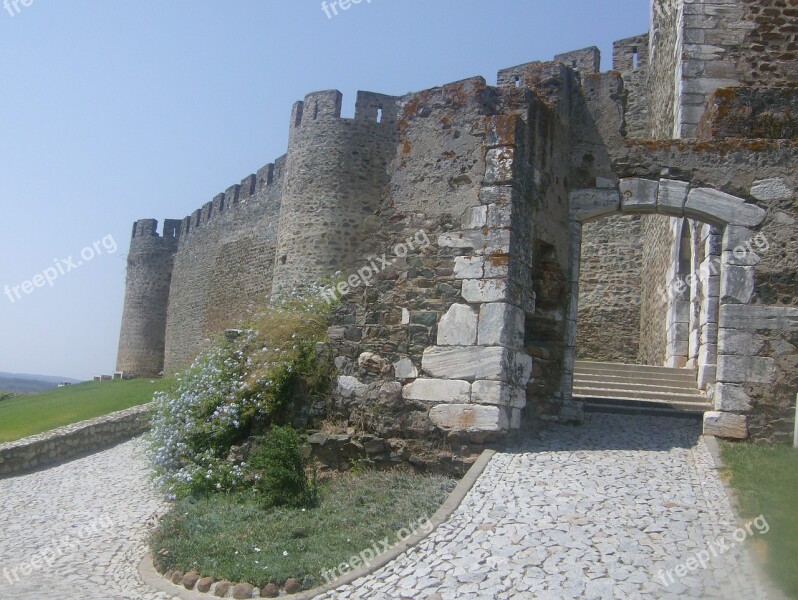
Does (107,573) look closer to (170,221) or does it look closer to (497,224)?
(497,224)

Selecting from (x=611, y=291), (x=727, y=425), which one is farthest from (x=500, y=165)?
(x=611, y=291)

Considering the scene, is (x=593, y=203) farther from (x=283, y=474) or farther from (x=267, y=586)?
(x=267, y=586)

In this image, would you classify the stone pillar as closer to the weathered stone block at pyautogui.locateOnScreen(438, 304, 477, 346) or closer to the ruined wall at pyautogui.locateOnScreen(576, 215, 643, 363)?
the weathered stone block at pyautogui.locateOnScreen(438, 304, 477, 346)

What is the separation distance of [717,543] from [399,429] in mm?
3046

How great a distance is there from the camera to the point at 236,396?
816cm

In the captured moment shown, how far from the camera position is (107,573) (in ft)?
20.4

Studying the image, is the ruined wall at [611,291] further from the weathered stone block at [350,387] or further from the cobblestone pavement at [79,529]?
the weathered stone block at [350,387]

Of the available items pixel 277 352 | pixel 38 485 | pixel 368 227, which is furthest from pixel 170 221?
pixel 277 352

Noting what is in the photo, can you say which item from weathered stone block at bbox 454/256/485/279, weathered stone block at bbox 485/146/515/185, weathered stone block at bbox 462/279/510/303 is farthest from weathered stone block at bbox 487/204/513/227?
weathered stone block at bbox 462/279/510/303

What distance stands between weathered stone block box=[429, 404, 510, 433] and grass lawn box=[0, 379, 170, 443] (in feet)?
17.9

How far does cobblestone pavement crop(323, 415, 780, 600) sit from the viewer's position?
4441mm

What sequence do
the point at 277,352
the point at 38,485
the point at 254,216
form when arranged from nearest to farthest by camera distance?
1. the point at 277,352
2. the point at 38,485
3. the point at 254,216

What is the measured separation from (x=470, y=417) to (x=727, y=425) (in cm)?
249

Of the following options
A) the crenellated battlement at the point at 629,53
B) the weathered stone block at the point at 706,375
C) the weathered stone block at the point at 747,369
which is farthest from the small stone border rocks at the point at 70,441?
the crenellated battlement at the point at 629,53
